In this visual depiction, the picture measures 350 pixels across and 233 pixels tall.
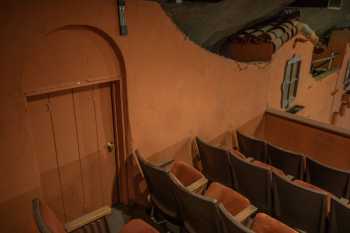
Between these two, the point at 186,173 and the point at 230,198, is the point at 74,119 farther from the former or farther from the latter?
the point at 230,198

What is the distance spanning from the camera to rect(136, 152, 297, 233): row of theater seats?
2.40 m

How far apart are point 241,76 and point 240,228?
2827mm

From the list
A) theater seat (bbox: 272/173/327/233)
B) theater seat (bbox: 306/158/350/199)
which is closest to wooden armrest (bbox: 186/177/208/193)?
theater seat (bbox: 272/173/327/233)

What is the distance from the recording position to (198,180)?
312 cm

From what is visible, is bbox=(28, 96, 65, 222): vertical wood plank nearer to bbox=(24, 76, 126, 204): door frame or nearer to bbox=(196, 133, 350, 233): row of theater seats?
bbox=(24, 76, 126, 204): door frame

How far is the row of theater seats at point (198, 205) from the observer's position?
2404mm

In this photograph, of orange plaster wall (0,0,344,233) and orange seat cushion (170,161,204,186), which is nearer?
orange plaster wall (0,0,344,233)

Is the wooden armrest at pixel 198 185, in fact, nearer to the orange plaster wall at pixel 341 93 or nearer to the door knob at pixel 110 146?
the door knob at pixel 110 146

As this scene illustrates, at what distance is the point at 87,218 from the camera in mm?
3297

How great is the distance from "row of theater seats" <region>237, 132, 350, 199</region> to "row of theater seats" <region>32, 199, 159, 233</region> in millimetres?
2052

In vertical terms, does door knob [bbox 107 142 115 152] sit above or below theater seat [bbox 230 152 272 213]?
above

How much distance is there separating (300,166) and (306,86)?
3.38 metres

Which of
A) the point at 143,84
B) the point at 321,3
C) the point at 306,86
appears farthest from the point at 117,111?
the point at 306,86

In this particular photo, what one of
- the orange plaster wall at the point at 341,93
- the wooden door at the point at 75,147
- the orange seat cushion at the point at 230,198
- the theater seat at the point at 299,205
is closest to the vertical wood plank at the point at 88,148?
the wooden door at the point at 75,147
